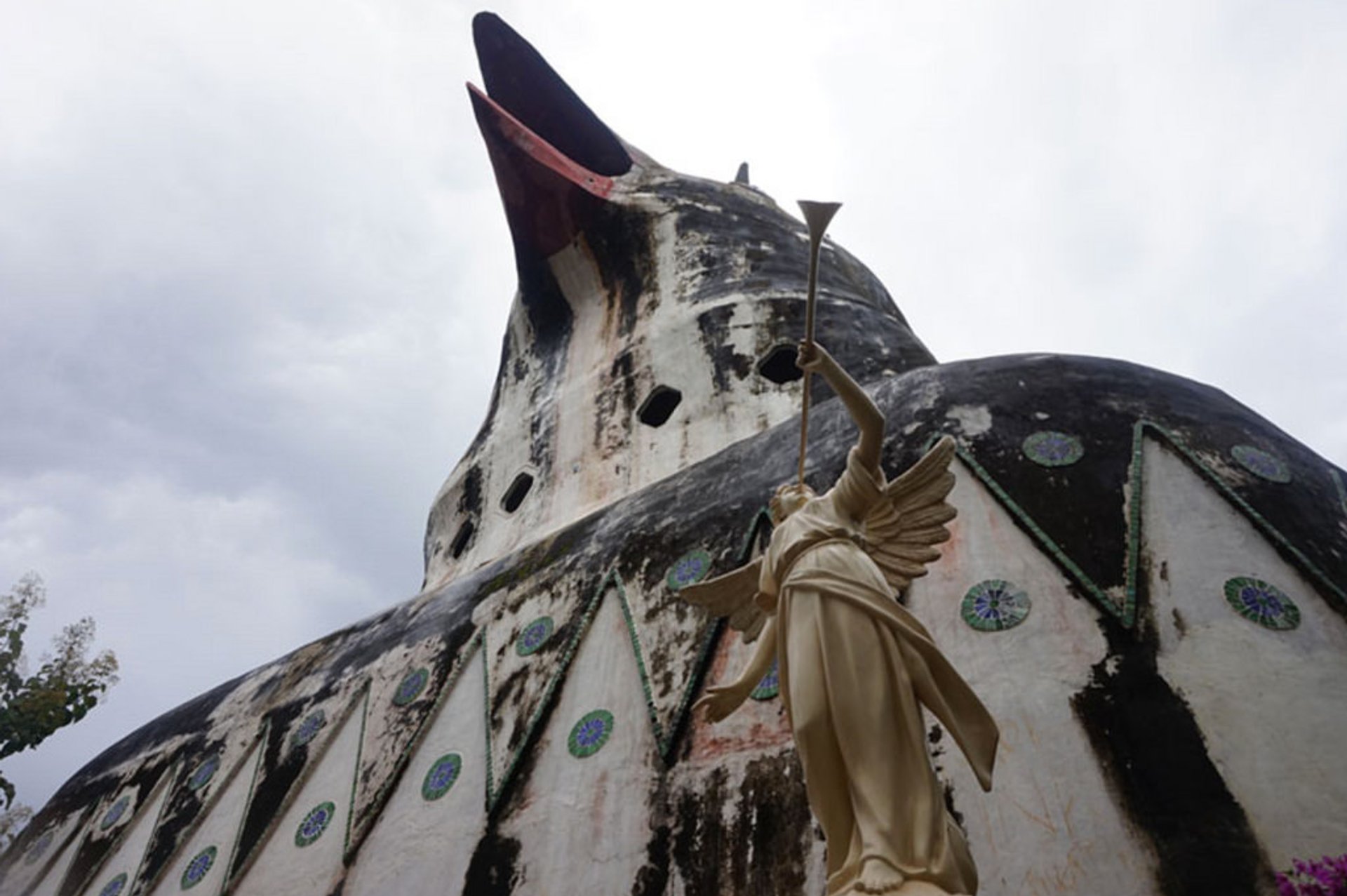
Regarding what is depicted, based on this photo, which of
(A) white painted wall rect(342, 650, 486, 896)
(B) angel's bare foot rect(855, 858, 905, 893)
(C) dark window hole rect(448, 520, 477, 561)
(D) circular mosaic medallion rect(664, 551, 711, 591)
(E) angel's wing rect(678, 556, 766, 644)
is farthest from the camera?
(C) dark window hole rect(448, 520, 477, 561)

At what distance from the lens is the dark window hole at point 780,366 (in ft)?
26.8

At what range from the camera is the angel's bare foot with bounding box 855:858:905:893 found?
2441 mm

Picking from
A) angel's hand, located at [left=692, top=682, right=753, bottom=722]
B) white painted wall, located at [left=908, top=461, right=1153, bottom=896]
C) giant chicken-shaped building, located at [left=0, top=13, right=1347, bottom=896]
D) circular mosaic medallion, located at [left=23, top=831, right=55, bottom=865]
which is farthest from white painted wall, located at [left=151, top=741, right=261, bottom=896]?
white painted wall, located at [left=908, top=461, right=1153, bottom=896]

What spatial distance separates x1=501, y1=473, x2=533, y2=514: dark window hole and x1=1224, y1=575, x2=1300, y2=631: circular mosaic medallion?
20.1 ft

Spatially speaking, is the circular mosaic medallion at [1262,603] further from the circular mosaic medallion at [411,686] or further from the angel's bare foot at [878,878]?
the circular mosaic medallion at [411,686]

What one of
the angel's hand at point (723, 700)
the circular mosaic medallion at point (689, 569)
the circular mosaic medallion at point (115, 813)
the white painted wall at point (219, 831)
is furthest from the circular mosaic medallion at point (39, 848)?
the angel's hand at point (723, 700)

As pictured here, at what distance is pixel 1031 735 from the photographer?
147 inches

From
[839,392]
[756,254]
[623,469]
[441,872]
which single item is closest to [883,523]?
[839,392]

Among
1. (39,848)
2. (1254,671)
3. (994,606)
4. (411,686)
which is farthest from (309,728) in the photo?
(1254,671)

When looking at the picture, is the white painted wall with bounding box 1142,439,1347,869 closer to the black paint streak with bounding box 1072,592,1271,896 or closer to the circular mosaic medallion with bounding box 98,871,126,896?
the black paint streak with bounding box 1072,592,1271,896

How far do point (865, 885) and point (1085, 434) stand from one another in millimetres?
3123

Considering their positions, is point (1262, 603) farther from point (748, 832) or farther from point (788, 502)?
point (748, 832)

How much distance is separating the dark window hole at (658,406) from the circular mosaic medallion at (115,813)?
4.75 meters

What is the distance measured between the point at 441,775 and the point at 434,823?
304mm
